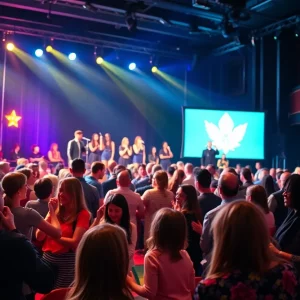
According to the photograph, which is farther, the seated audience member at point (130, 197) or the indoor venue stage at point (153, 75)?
the indoor venue stage at point (153, 75)

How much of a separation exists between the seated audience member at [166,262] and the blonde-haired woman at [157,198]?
2424 millimetres

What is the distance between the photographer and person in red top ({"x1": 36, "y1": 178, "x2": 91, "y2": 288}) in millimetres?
2768

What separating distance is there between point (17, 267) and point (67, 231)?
37.2 inches

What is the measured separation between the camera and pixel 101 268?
4.83 feet

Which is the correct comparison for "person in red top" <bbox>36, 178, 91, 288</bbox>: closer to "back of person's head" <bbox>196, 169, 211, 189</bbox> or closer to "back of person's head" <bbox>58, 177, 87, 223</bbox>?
"back of person's head" <bbox>58, 177, 87, 223</bbox>

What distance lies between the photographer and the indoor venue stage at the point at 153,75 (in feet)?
37.8

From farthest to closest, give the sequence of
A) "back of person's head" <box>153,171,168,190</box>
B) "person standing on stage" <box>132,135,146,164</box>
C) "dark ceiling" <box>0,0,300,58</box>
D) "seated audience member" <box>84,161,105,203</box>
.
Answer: "person standing on stage" <box>132,135,146,164</box>, "dark ceiling" <box>0,0,300,58</box>, "seated audience member" <box>84,161,105,203</box>, "back of person's head" <box>153,171,168,190</box>

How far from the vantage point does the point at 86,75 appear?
14594mm

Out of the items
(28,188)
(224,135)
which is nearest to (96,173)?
(28,188)

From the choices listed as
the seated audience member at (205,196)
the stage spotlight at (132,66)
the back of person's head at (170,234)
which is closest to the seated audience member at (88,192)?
the seated audience member at (205,196)

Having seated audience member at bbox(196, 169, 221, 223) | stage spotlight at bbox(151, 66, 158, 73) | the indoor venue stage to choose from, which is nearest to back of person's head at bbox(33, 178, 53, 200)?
seated audience member at bbox(196, 169, 221, 223)

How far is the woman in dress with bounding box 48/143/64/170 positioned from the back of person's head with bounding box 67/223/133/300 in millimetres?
11538

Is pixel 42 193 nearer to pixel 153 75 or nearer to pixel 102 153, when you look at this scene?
pixel 102 153

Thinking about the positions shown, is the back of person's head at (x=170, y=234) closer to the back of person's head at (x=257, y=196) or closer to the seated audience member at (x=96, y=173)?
the back of person's head at (x=257, y=196)
